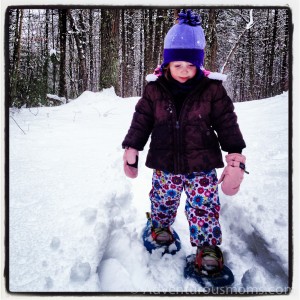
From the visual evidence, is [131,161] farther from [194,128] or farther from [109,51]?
[109,51]

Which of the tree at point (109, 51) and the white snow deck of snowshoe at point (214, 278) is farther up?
the tree at point (109, 51)

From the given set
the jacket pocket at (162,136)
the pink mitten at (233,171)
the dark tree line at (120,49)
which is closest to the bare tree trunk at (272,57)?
the dark tree line at (120,49)

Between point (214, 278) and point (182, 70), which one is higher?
point (182, 70)

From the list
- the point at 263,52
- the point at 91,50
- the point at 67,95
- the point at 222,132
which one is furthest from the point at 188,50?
the point at 67,95

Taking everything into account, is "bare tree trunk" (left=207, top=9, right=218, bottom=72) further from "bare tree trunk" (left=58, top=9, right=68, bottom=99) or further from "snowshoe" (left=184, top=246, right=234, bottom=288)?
"snowshoe" (left=184, top=246, right=234, bottom=288)

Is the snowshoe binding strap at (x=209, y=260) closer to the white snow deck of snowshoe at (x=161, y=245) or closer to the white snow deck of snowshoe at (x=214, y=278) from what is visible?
the white snow deck of snowshoe at (x=214, y=278)

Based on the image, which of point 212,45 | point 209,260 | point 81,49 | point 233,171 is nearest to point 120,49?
point 81,49

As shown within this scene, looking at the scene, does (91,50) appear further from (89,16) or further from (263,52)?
(263,52)

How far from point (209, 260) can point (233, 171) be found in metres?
0.40

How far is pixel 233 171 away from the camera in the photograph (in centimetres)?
129

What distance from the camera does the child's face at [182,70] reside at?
51.2 inches

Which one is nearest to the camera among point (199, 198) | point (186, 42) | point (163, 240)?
point (186, 42)

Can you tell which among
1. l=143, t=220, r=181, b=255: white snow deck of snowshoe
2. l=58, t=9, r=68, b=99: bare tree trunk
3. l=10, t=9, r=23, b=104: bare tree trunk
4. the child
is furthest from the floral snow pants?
l=10, t=9, r=23, b=104: bare tree trunk

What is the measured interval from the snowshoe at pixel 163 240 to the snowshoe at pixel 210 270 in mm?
146
